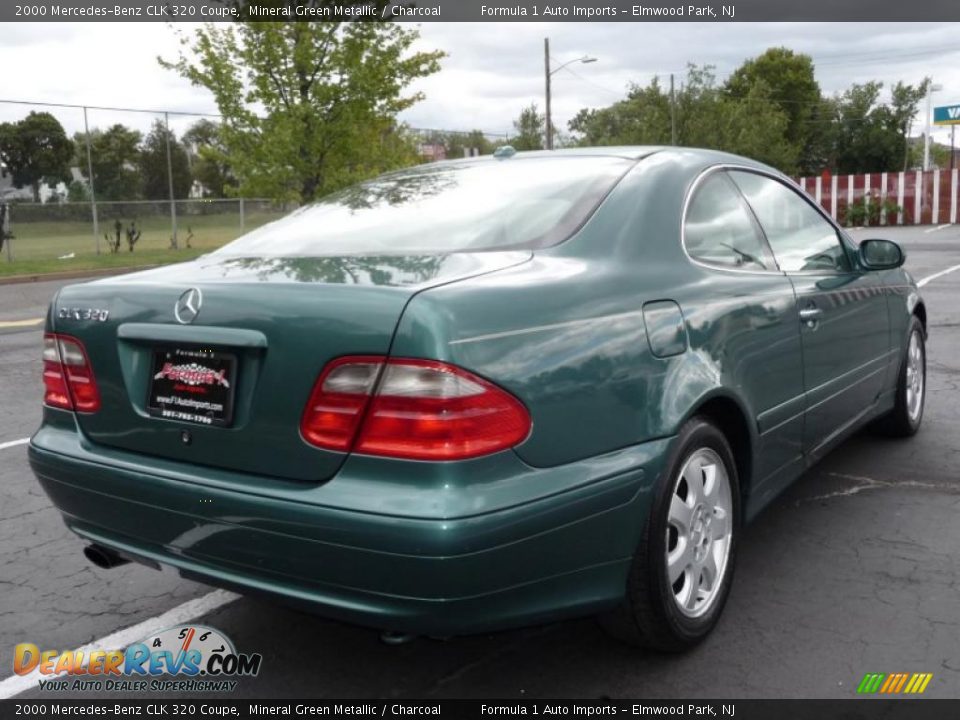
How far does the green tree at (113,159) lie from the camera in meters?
26.2

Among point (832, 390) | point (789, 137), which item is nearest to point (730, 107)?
point (789, 137)

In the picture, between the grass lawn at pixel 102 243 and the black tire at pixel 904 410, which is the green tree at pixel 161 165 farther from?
the black tire at pixel 904 410

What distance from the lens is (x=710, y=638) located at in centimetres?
294

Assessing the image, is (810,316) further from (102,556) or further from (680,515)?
(102,556)

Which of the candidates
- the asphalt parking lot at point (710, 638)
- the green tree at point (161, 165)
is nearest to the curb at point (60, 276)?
the green tree at point (161, 165)

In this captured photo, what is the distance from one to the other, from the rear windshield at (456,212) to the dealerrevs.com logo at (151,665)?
125 centimetres

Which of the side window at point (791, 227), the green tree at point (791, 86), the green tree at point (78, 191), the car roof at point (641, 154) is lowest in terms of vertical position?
the side window at point (791, 227)

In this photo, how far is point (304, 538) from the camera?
222 centimetres

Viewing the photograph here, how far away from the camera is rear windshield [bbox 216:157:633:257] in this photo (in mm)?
2879

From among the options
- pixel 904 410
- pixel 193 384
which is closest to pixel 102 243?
pixel 904 410

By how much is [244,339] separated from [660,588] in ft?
4.29

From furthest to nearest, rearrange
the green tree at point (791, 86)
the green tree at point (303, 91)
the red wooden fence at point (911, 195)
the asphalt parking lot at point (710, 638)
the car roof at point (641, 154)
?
the green tree at point (791, 86) < the red wooden fence at point (911, 195) < the green tree at point (303, 91) < the car roof at point (641, 154) < the asphalt parking lot at point (710, 638)

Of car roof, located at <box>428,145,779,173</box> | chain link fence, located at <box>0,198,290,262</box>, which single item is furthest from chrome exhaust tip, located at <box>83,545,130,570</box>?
chain link fence, located at <box>0,198,290,262</box>

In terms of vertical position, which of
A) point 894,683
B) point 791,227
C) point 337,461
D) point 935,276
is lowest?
point 935,276
